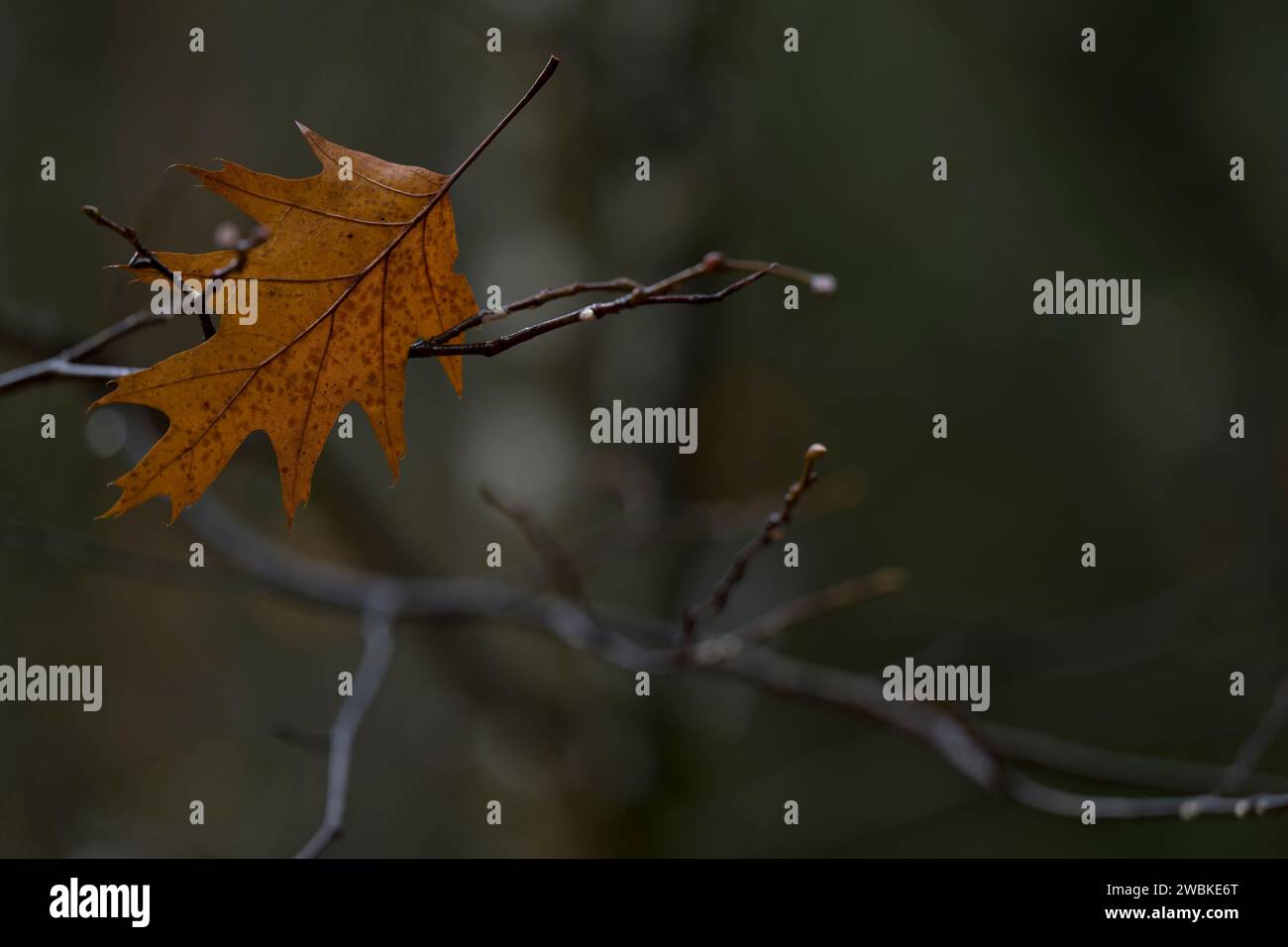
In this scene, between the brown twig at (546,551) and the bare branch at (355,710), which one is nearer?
the bare branch at (355,710)

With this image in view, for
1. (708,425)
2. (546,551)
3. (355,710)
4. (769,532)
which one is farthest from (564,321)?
(708,425)

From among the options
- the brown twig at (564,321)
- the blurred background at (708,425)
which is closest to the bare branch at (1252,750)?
the blurred background at (708,425)

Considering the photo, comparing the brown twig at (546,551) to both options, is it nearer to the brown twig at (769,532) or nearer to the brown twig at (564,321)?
the brown twig at (769,532)

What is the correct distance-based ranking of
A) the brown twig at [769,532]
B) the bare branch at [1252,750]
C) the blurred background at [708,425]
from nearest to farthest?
the brown twig at [769,532]
the bare branch at [1252,750]
the blurred background at [708,425]

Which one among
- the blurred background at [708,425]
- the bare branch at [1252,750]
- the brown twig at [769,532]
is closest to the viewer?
the brown twig at [769,532]

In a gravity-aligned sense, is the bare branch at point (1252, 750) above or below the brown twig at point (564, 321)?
below

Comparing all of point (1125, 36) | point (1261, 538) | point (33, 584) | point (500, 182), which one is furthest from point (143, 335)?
point (1261, 538)

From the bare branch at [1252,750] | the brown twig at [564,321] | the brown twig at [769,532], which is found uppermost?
the brown twig at [564,321]
